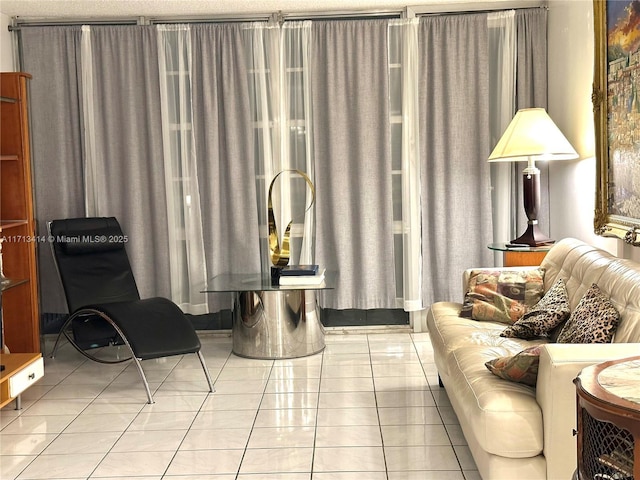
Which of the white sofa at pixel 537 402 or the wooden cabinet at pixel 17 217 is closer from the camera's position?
the white sofa at pixel 537 402

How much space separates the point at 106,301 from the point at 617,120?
11.3 feet

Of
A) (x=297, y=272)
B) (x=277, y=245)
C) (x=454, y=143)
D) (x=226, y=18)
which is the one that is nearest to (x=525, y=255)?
(x=454, y=143)

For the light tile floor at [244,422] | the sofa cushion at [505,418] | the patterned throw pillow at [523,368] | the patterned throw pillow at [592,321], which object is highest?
the patterned throw pillow at [592,321]

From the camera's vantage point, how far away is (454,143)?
18.0 feet

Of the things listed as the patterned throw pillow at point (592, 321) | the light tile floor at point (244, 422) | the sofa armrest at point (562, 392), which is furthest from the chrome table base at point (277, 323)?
the sofa armrest at point (562, 392)

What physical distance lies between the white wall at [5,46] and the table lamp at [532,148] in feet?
11.4

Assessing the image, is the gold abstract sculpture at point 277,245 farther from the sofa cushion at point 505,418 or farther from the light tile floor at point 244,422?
the sofa cushion at point 505,418

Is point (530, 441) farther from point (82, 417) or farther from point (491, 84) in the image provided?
point (491, 84)

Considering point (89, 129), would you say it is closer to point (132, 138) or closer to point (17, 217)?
point (132, 138)

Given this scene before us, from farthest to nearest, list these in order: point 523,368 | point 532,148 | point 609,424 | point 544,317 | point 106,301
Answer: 1. point 106,301
2. point 532,148
3. point 544,317
4. point 523,368
5. point 609,424

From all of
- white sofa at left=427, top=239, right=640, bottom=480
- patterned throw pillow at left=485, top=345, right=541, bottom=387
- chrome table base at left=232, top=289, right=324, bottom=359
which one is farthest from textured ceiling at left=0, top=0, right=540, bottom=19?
patterned throw pillow at left=485, top=345, right=541, bottom=387

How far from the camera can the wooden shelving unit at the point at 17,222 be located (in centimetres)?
483

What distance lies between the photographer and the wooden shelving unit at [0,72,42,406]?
4.83 m

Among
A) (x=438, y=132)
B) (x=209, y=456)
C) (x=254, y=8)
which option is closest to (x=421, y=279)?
(x=438, y=132)
